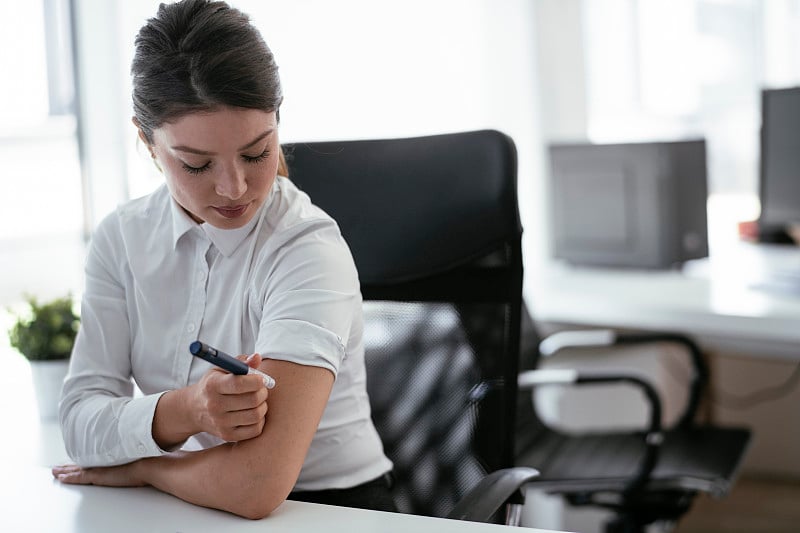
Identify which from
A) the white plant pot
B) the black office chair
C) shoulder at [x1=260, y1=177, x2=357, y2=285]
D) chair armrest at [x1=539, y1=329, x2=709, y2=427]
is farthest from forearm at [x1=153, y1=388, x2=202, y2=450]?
chair armrest at [x1=539, y1=329, x2=709, y2=427]

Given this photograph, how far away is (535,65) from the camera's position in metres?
3.41

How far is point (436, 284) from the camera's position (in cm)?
158

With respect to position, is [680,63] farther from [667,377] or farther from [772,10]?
[667,377]

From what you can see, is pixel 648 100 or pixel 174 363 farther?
pixel 648 100

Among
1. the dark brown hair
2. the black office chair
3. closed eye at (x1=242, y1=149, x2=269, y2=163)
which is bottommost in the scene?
the black office chair

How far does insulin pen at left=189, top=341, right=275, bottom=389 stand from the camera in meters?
1.00

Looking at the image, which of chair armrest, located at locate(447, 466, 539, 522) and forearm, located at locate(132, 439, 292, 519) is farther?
chair armrest, located at locate(447, 466, 539, 522)

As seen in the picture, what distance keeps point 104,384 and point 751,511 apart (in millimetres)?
2383

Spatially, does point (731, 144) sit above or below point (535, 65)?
below

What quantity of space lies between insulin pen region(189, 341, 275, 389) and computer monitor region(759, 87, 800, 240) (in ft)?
6.35

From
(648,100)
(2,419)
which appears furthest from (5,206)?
(648,100)

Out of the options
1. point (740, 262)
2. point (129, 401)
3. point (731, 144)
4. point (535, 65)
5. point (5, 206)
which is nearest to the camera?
point (129, 401)

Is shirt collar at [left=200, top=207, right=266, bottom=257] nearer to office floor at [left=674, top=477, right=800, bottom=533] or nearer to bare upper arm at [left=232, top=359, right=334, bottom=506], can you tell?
bare upper arm at [left=232, top=359, right=334, bottom=506]

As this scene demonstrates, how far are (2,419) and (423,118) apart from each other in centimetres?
158
